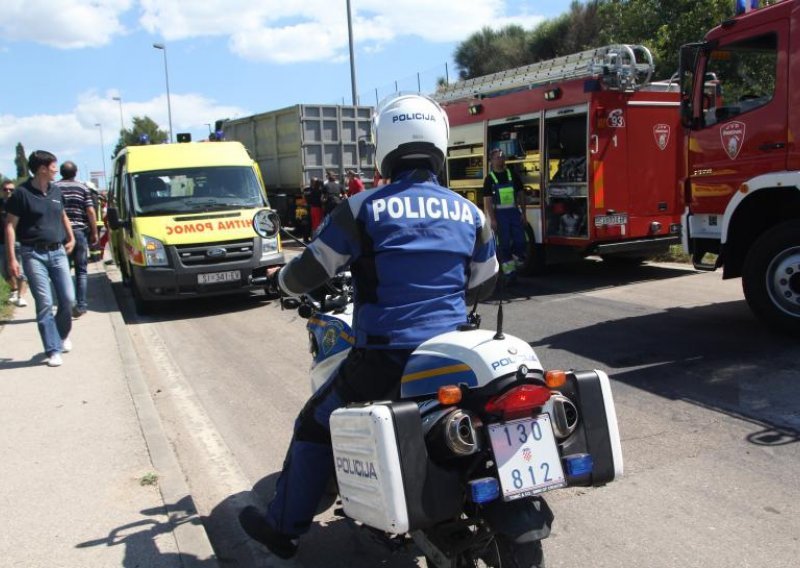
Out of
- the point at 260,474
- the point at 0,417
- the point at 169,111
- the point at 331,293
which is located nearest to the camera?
the point at 331,293

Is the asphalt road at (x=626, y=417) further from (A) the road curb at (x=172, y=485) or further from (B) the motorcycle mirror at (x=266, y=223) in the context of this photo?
(B) the motorcycle mirror at (x=266, y=223)

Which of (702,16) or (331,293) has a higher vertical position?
(702,16)

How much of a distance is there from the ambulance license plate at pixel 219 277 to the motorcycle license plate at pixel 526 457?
25.3ft

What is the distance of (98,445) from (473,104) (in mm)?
9307

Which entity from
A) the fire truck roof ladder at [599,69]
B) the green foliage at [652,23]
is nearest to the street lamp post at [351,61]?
the green foliage at [652,23]

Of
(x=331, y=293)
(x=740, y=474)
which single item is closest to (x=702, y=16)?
(x=740, y=474)

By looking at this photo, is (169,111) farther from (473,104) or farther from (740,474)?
(740,474)

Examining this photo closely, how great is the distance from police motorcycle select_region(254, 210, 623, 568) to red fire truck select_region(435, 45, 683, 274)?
8075 mm

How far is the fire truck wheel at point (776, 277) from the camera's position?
22.0ft

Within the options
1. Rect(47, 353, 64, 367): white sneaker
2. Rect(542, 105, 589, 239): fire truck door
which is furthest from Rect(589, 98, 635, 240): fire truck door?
Rect(47, 353, 64, 367): white sneaker

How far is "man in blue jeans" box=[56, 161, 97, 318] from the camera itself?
966cm

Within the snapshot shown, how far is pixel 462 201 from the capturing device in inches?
116

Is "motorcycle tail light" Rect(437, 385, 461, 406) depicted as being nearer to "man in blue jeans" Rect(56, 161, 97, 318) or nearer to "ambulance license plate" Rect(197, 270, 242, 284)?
"ambulance license plate" Rect(197, 270, 242, 284)

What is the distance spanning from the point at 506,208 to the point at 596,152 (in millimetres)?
1495
